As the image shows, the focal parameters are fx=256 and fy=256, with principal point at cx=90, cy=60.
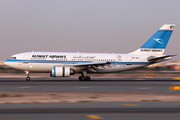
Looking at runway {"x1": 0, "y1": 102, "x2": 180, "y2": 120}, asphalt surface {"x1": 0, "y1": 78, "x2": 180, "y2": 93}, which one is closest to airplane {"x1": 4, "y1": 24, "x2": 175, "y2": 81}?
asphalt surface {"x1": 0, "y1": 78, "x2": 180, "y2": 93}

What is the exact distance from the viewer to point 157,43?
36281 millimetres

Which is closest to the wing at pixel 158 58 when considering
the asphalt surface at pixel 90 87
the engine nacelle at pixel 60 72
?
the asphalt surface at pixel 90 87

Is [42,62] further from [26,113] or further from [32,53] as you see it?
[26,113]

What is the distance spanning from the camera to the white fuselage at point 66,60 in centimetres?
3209

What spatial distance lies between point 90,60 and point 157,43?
1015cm

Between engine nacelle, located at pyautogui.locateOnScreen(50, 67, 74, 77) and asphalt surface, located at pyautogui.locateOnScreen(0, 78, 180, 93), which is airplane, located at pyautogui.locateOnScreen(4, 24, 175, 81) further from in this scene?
asphalt surface, located at pyautogui.locateOnScreen(0, 78, 180, 93)

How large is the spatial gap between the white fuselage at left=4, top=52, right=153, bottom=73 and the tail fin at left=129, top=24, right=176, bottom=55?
1868 millimetres

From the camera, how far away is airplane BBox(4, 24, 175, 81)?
32.0 meters

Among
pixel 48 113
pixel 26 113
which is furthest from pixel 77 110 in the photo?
pixel 26 113

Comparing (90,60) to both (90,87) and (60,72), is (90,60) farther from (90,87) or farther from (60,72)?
(90,87)

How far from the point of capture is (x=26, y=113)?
385 inches
